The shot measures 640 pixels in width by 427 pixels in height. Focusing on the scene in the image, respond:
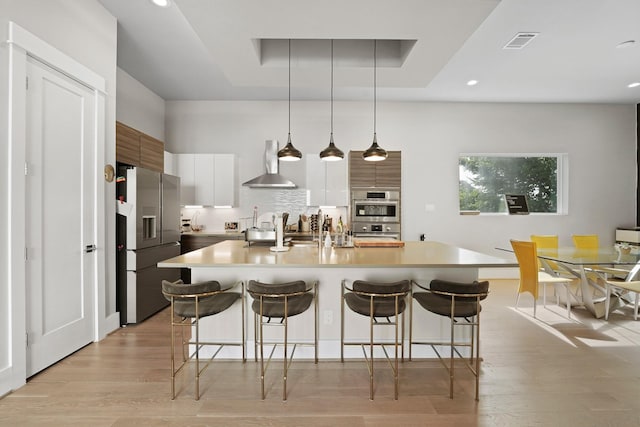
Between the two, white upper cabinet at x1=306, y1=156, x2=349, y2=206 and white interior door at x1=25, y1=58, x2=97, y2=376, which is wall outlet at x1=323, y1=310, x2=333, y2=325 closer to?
white interior door at x1=25, y1=58, x2=97, y2=376

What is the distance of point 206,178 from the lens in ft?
18.3

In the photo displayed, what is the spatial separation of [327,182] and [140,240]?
3.02m

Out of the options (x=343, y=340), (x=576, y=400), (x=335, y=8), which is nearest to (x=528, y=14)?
(x=335, y=8)

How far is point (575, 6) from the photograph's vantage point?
3.12 metres

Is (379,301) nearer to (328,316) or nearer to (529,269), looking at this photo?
(328,316)

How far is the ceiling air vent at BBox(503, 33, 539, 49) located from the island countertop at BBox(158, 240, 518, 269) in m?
2.57

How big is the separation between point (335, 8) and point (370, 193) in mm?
3410

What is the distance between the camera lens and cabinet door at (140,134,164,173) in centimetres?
422

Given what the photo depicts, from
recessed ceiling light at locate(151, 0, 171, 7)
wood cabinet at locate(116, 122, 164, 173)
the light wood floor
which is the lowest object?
the light wood floor

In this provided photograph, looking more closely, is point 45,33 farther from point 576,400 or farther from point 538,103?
point 538,103

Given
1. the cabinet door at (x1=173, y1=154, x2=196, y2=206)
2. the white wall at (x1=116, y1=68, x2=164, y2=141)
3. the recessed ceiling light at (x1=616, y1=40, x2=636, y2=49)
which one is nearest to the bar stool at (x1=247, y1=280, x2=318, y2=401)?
the cabinet door at (x1=173, y1=154, x2=196, y2=206)

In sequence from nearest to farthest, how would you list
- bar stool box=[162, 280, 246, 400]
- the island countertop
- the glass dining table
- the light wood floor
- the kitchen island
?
the light wood floor, bar stool box=[162, 280, 246, 400], the island countertop, the kitchen island, the glass dining table

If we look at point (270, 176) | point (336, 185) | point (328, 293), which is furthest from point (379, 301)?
point (270, 176)

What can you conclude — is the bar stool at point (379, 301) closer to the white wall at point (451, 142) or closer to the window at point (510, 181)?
the white wall at point (451, 142)
